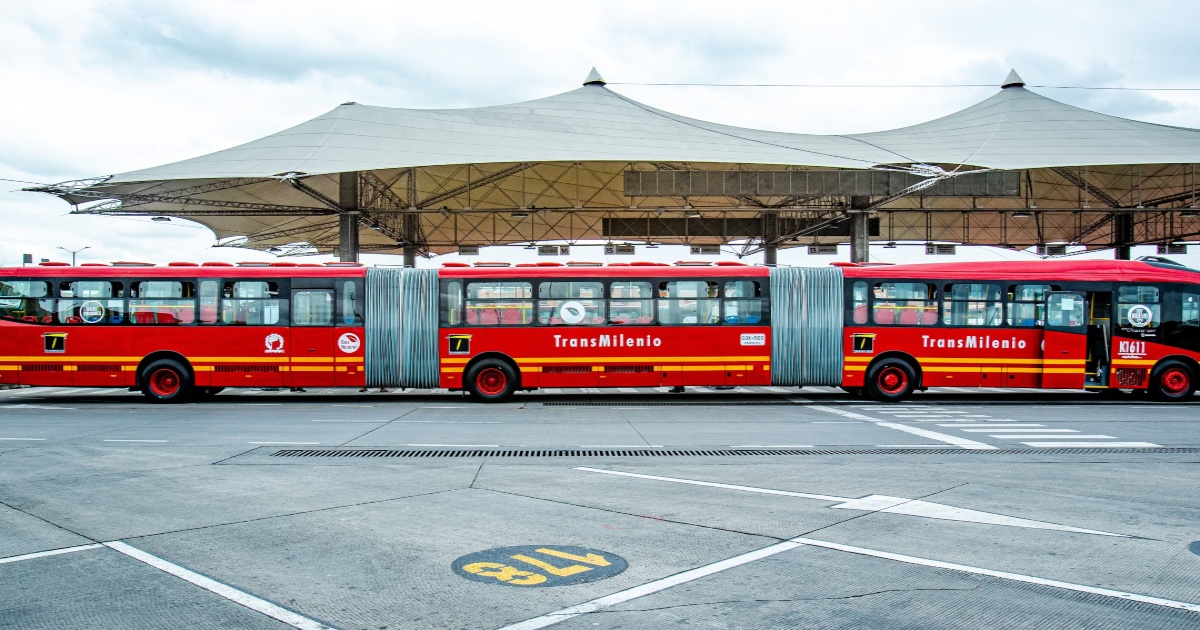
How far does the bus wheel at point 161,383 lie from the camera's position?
17797mm

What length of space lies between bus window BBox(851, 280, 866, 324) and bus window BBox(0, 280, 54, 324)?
54.7 ft

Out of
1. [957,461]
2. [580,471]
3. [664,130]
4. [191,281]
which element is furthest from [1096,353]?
[191,281]

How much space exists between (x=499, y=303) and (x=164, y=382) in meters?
7.07

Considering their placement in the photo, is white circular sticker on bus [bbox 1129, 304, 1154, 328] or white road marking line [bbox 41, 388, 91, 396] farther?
white road marking line [bbox 41, 388, 91, 396]

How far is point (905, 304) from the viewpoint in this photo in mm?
18641

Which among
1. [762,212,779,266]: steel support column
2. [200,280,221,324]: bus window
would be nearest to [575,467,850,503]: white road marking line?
[200,280,221,324]: bus window

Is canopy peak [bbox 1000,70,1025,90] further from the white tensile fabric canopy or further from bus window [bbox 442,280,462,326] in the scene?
bus window [bbox 442,280,462,326]

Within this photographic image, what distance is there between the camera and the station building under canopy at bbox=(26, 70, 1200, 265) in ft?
89.0

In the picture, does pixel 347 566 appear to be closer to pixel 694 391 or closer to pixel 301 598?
pixel 301 598

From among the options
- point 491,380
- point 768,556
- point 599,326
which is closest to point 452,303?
point 491,380

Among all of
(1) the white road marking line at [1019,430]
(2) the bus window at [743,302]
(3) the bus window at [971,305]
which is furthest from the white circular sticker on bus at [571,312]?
(1) the white road marking line at [1019,430]

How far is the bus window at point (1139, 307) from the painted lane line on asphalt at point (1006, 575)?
15.6 metres

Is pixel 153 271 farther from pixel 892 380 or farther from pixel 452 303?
pixel 892 380

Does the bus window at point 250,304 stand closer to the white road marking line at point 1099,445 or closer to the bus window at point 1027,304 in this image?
the white road marking line at point 1099,445
